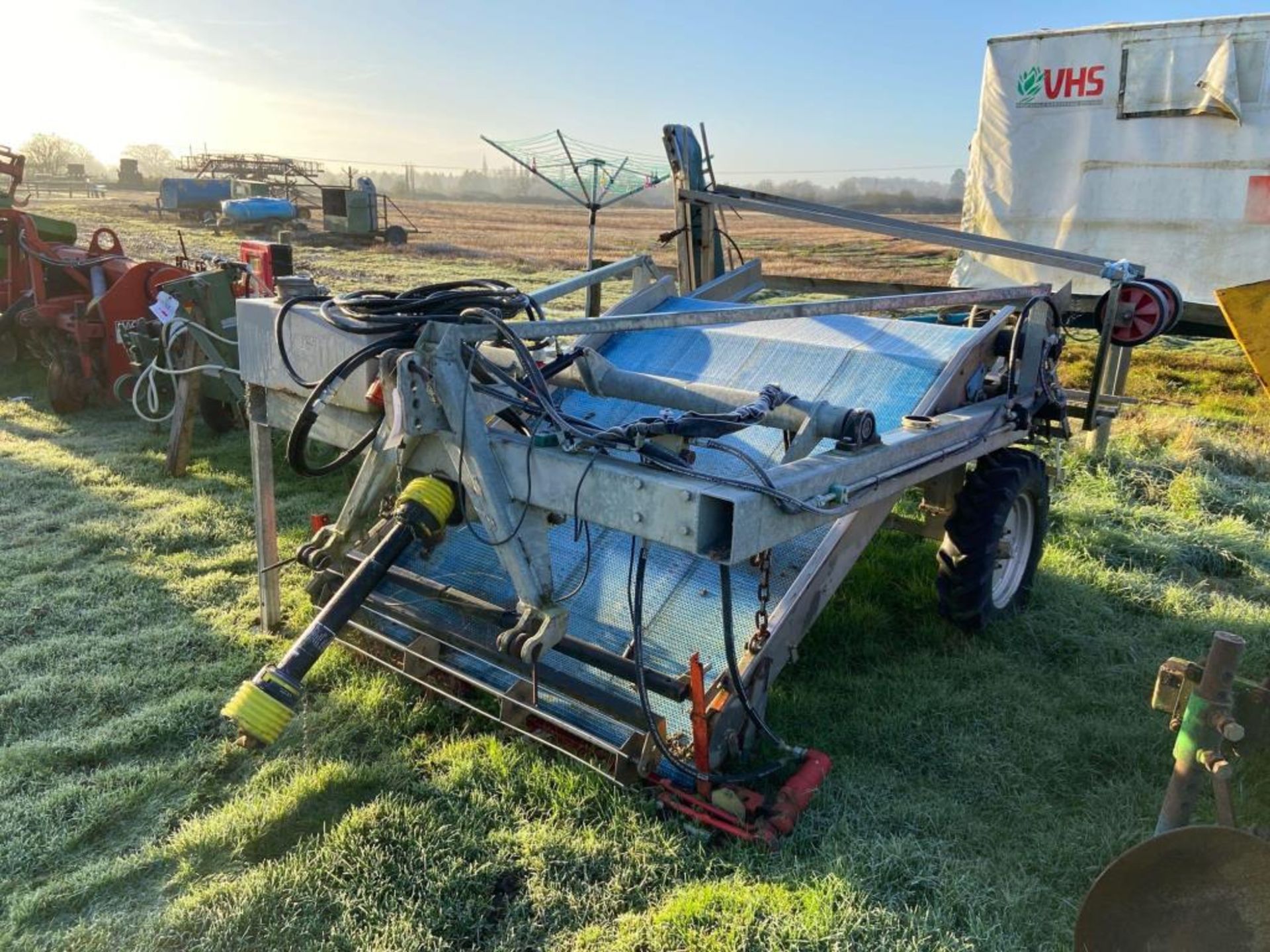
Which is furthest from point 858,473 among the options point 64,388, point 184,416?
point 64,388

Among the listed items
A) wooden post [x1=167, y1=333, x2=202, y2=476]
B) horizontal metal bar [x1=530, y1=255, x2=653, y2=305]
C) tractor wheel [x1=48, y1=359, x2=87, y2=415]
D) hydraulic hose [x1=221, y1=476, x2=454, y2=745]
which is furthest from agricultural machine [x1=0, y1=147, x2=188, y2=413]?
hydraulic hose [x1=221, y1=476, x2=454, y2=745]

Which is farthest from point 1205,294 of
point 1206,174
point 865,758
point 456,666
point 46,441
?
point 46,441

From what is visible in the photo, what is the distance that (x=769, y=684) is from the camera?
138 inches

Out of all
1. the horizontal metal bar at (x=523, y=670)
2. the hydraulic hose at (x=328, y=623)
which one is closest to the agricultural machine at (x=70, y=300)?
the horizontal metal bar at (x=523, y=670)

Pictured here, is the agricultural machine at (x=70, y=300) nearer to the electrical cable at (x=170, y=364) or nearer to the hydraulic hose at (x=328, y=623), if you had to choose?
the electrical cable at (x=170, y=364)

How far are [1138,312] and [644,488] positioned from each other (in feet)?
11.3

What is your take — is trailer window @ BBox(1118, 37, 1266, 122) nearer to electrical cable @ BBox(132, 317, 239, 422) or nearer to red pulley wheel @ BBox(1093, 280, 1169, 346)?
red pulley wheel @ BBox(1093, 280, 1169, 346)

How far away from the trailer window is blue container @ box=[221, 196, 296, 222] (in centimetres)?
3112

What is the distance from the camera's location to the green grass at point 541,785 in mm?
2875

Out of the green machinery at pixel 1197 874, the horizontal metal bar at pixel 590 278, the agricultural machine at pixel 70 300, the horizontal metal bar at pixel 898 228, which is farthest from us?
the agricultural machine at pixel 70 300

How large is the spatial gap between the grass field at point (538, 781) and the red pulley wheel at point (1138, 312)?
1503 millimetres

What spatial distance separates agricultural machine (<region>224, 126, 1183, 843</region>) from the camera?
2660 millimetres

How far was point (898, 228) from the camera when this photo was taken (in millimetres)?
5094

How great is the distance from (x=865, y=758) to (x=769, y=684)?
22.8 inches
